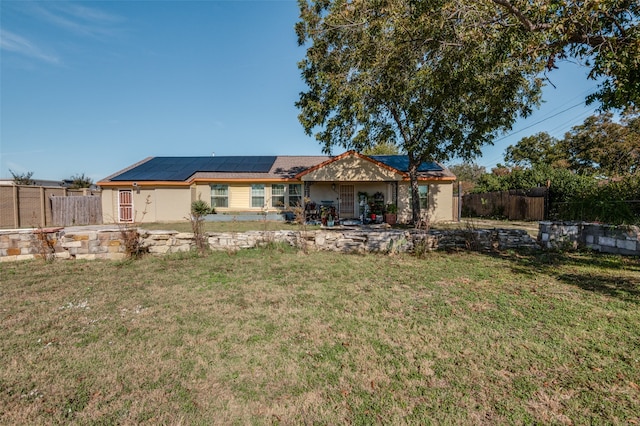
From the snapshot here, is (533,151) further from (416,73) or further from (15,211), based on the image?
(15,211)

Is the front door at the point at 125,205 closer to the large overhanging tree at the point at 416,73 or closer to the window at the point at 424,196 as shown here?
the large overhanging tree at the point at 416,73

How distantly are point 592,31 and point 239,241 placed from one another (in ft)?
28.1

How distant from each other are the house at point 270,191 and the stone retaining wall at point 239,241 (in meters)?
8.09

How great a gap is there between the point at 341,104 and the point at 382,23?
4.77 meters

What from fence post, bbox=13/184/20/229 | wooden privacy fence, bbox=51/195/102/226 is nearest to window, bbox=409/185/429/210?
wooden privacy fence, bbox=51/195/102/226

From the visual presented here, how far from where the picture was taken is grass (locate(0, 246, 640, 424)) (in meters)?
2.27

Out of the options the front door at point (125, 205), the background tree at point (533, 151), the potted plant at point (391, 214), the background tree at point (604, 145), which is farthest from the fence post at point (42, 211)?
the background tree at point (533, 151)

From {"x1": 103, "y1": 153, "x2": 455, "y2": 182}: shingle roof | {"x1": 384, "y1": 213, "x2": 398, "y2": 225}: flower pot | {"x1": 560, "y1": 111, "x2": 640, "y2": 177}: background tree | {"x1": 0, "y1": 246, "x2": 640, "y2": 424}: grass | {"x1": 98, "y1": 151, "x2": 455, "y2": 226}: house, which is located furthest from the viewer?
{"x1": 560, "y1": 111, "x2": 640, "y2": 177}: background tree

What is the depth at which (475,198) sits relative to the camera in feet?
75.4

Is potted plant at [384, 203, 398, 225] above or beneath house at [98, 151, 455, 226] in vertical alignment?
beneath

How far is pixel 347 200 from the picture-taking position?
18047mm

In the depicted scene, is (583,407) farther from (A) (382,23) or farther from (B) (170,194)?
(B) (170,194)

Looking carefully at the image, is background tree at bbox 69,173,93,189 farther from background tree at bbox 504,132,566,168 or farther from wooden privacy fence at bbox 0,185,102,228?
background tree at bbox 504,132,566,168

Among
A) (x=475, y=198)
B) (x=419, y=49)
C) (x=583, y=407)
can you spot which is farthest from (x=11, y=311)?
(x=475, y=198)
